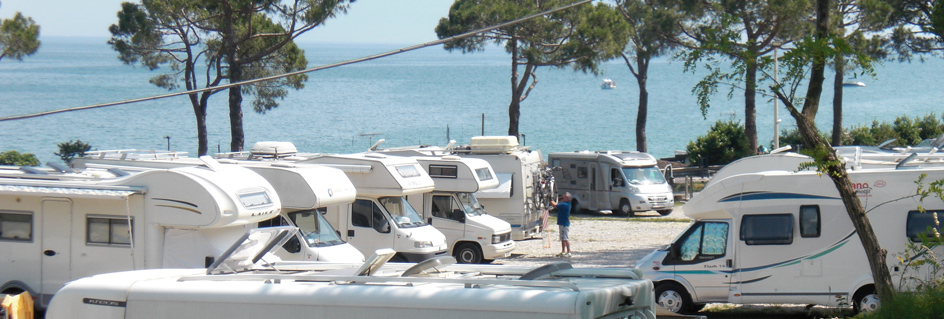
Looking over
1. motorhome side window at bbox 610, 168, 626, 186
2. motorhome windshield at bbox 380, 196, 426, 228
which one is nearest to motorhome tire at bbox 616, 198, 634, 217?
motorhome side window at bbox 610, 168, 626, 186

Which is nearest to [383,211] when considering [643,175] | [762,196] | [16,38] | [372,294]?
[762,196]

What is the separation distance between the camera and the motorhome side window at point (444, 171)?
1744 centimetres

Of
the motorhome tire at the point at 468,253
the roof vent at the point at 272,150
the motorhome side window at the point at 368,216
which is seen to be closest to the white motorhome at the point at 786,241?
the motorhome side window at the point at 368,216

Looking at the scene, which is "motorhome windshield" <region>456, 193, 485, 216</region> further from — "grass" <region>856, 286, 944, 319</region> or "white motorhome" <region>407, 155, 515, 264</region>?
"grass" <region>856, 286, 944, 319</region>

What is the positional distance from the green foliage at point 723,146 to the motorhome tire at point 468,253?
55.9 ft

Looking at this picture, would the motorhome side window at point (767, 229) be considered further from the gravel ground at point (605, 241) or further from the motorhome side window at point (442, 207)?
the motorhome side window at point (442, 207)

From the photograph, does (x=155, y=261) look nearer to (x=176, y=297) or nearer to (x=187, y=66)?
(x=176, y=297)

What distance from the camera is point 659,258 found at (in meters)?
12.0

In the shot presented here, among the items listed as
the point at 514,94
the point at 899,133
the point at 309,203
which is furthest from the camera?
the point at 899,133

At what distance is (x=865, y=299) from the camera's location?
10.9 meters

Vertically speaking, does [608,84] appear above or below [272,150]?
above

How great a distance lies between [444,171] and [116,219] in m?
7.75

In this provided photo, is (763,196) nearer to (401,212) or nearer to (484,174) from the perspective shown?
(401,212)

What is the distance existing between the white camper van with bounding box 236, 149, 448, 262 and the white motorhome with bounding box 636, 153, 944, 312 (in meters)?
4.90
